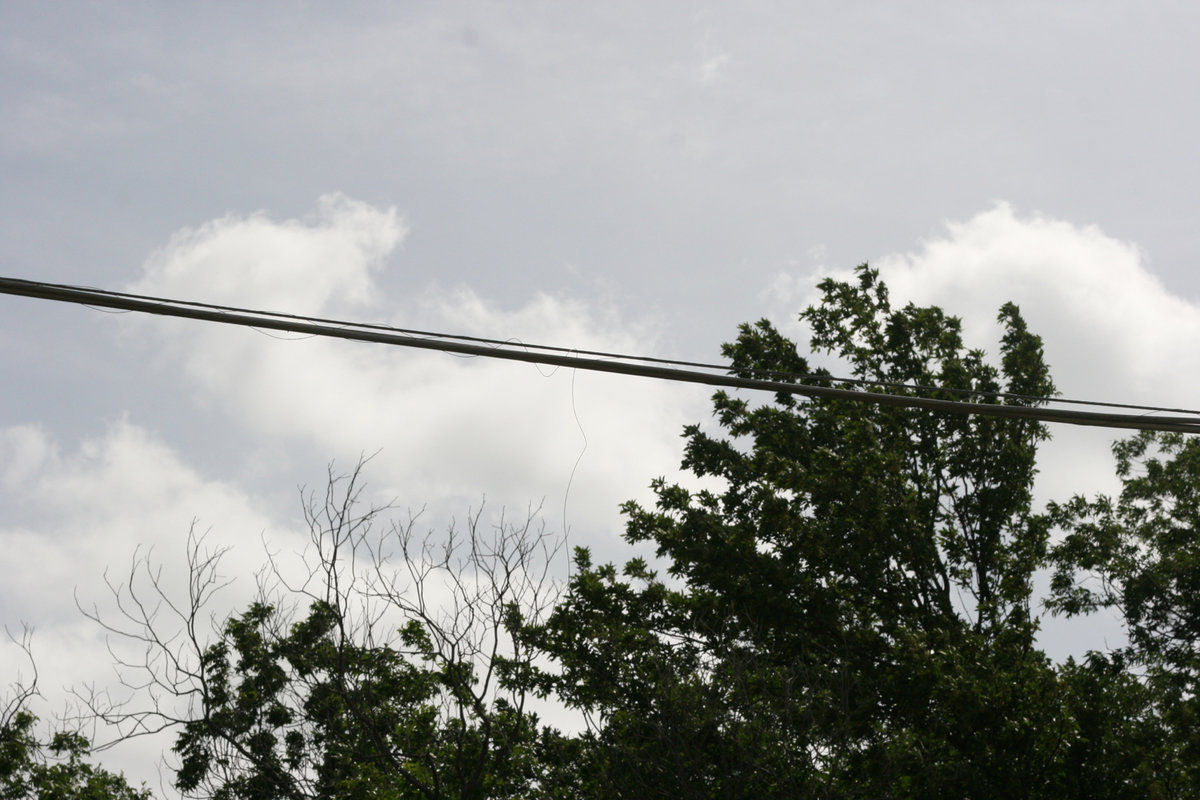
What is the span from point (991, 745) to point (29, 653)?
12.9 metres

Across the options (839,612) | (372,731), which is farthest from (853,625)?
(372,731)

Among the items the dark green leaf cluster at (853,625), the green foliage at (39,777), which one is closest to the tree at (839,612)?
the dark green leaf cluster at (853,625)

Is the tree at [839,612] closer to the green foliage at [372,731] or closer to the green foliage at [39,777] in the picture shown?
the green foliage at [372,731]

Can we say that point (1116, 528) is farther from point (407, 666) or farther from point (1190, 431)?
point (1190, 431)

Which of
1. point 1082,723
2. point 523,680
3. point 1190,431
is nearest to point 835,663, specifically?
point 1082,723

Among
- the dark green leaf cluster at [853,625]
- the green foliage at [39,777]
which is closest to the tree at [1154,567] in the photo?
the dark green leaf cluster at [853,625]

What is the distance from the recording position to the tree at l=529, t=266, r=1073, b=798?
45.4 feet

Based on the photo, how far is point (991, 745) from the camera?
15797mm

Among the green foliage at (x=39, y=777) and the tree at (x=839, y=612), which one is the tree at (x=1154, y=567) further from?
the green foliage at (x=39, y=777)

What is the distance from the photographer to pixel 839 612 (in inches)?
698

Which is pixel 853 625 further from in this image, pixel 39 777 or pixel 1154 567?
pixel 39 777

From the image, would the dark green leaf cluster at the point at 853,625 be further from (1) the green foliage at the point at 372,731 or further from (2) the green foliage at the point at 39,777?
(2) the green foliage at the point at 39,777

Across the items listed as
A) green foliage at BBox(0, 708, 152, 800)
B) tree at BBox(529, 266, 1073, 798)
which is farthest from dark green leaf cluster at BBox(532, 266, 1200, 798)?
green foliage at BBox(0, 708, 152, 800)

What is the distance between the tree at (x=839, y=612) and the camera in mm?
13844
